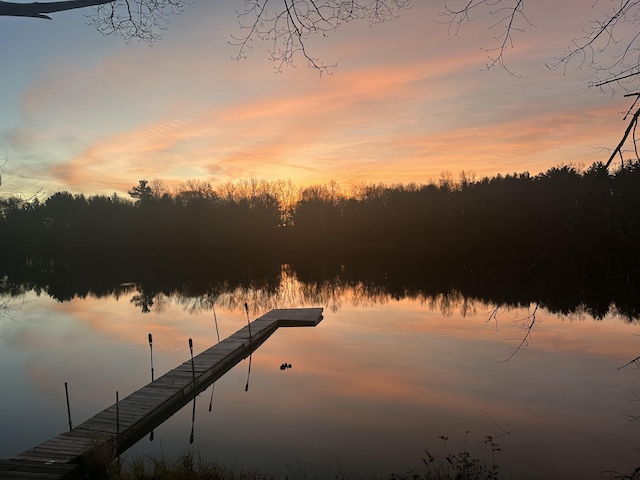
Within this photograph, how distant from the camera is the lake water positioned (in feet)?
28.6

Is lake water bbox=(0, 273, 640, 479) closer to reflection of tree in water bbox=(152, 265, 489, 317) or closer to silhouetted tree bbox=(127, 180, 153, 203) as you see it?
reflection of tree in water bbox=(152, 265, 489, 317)

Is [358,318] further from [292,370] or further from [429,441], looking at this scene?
[429,441]

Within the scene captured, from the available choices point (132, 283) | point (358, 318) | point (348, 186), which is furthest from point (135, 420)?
point (348, 186)

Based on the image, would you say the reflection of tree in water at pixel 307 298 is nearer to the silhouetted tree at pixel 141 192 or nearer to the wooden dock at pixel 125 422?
the wooden dock at pixel 125 422

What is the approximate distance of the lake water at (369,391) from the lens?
28.6 feet

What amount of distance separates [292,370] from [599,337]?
10.6 meters

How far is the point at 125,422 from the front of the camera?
946 centimetres

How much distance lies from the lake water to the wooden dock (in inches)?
13.9

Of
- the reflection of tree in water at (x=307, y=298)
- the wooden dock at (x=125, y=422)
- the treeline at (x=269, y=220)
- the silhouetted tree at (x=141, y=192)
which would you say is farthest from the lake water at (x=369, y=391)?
the silhouetted tree at (x=141, y=192)

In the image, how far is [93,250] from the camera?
77.8m

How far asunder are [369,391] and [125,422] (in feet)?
18.3

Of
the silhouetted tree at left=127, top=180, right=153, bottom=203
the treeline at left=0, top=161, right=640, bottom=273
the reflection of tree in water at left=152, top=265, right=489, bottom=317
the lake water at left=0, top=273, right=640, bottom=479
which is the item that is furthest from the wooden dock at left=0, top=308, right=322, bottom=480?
the silhouetted tree at left=127, top=180, right=153, bottom=203

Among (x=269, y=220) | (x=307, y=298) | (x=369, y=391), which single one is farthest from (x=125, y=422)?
(x=269, y=220)

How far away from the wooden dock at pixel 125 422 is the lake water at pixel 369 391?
1.16 feet
